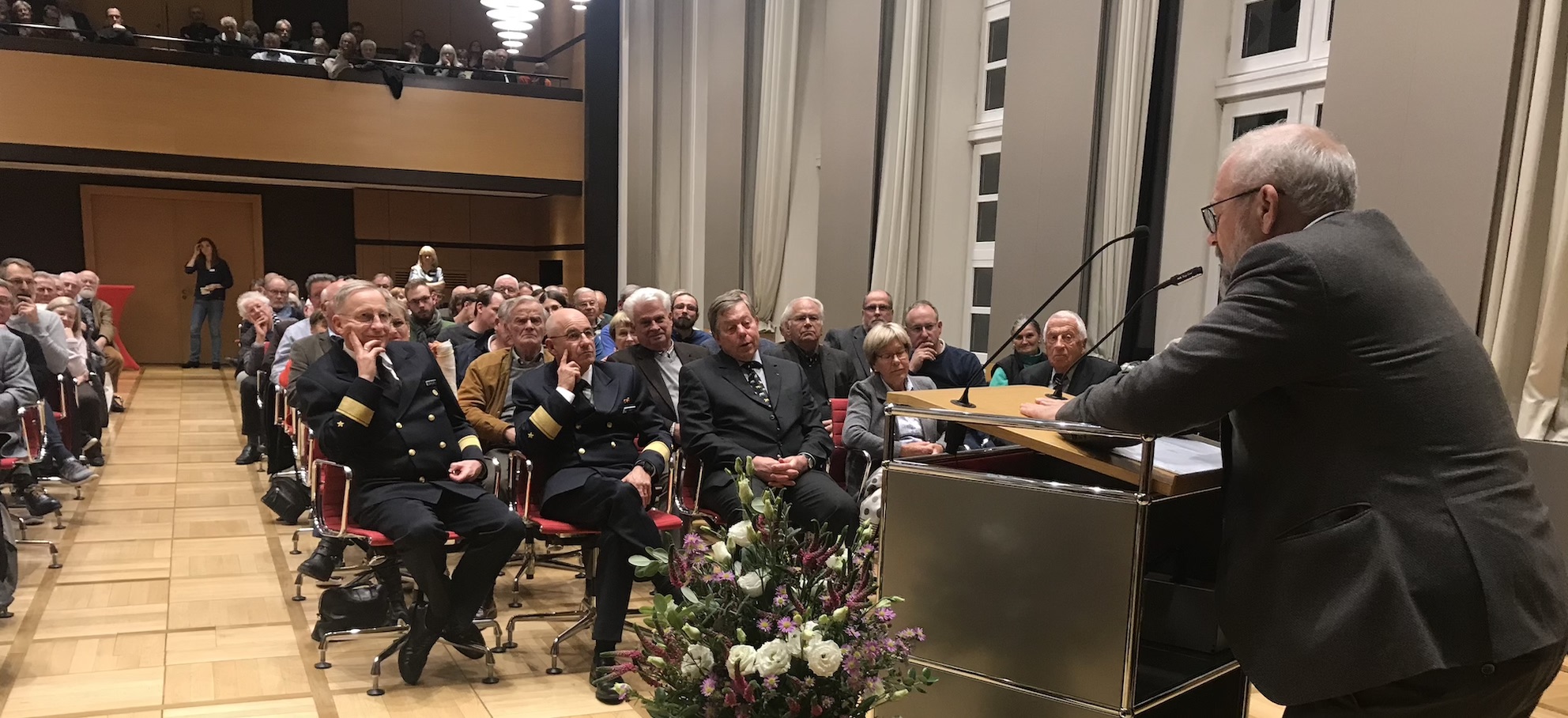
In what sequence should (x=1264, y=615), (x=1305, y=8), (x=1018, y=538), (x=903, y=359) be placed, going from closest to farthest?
1. (x=1264, y=615)
2. (x=1018, y=538)
3. (x=903, y=359)
4. (x=1305, y=8)

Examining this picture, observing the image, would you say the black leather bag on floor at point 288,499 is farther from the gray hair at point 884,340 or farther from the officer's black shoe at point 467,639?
the gray hair at point 884,340

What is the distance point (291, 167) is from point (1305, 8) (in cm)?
1127

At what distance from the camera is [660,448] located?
4012 millimetres

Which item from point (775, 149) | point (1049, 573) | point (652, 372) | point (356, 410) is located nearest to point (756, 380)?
point (652, 372)

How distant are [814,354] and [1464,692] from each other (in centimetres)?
404

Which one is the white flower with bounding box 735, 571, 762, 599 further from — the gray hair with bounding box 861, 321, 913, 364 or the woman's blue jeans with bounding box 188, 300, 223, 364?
the woman's blue jeans with bounding box 188, 300, 223, 364

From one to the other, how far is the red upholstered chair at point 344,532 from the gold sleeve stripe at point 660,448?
0.77 meters

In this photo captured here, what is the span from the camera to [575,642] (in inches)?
160

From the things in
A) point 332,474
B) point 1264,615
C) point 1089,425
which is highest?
point 1089,425

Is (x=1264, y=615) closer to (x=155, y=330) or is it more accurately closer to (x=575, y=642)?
(x=575, y=642)

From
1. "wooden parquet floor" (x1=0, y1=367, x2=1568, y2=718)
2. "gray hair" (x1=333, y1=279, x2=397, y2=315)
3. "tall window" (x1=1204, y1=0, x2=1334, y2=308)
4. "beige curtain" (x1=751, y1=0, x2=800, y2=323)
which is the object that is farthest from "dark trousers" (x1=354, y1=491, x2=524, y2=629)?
"beige curtain" (x1=751, y1=0, x2=800, y2=323)

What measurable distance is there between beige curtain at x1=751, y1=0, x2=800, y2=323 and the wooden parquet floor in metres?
4.77

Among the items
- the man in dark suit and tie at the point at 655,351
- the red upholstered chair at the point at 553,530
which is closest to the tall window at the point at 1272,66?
the man in dark suit and tie at the point at 655,351

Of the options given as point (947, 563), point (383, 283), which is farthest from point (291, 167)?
point (947, 563)
